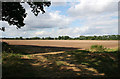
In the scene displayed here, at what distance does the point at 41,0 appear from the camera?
12.9 m

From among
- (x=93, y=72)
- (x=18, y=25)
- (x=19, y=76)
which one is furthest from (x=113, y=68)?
(x=18, y=25)

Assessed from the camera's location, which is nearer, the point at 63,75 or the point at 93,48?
the point at 63,75

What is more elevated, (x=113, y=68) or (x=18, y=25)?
(x=18, y=25)

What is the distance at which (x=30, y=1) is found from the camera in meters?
13.1

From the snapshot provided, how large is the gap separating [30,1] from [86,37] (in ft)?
89.6

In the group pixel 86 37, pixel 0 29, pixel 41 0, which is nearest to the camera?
pixel 41 0

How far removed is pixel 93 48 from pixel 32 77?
320 inches

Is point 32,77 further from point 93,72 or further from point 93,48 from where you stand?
point 93,48

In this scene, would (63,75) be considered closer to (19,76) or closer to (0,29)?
(19,76)

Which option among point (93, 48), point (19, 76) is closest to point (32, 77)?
point (19, 76)

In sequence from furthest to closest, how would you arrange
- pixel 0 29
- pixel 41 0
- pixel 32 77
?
pixel 0 29 → pixel 41 0 → pixel 32 77

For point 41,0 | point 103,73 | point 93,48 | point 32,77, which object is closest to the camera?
point 32,77

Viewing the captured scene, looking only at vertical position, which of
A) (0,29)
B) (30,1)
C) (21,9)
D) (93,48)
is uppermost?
(30,1)

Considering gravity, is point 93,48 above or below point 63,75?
above
